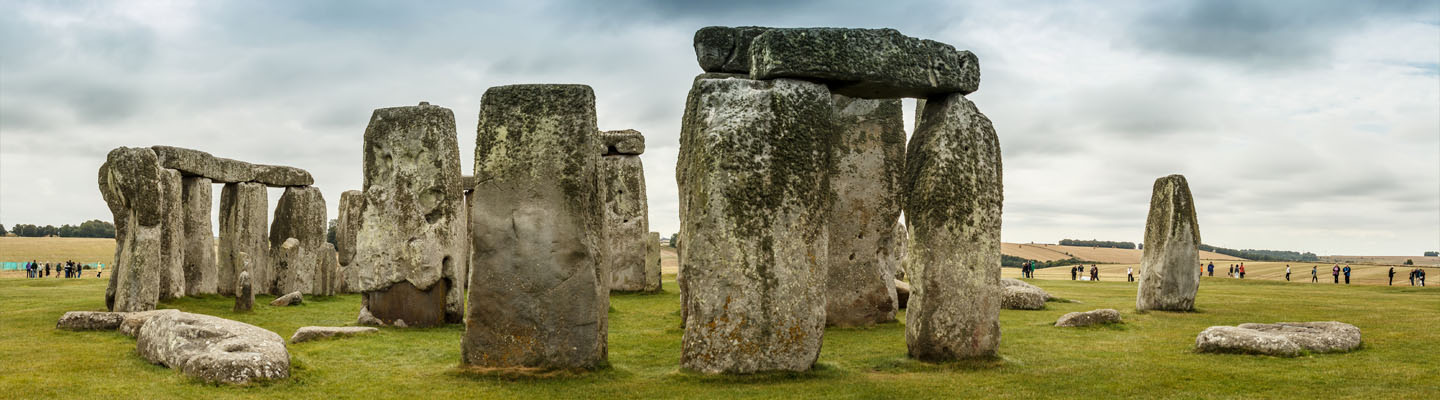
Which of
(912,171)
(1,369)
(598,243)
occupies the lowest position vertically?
(1,369)

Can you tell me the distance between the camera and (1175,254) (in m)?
19.1

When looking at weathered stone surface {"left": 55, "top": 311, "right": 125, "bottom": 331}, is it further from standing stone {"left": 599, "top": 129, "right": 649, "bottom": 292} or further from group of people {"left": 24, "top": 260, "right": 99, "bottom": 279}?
group of people {"left": 24, "top": 260, "right": 99, "bottom": 279}

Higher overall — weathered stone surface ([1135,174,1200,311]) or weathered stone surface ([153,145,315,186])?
weathered stone surface ([153,145,315,186])

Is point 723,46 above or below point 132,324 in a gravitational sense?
above

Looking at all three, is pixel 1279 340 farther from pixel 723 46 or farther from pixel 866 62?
pixel 723 46

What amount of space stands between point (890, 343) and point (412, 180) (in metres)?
7.70

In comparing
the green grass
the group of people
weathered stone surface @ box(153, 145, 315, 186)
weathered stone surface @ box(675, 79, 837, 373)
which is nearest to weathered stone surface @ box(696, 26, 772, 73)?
the green grass

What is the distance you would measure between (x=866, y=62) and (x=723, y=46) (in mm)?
5493

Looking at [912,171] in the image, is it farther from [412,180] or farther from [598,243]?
[412,180]

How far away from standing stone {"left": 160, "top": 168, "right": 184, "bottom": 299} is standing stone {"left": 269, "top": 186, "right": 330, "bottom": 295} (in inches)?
174

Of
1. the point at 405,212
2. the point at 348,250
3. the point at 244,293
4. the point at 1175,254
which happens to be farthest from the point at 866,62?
the point at 348,250

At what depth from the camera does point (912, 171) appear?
1137 centimetres

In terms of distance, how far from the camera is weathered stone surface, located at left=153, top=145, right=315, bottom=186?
2006 cm

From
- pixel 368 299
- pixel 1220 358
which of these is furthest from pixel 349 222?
pixel 1220 358
